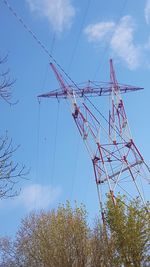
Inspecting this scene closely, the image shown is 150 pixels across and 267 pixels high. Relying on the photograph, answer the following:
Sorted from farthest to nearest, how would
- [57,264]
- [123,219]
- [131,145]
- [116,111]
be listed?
1. [116,111]
2. [131,145]
3. [123,219]
4. [57,264]

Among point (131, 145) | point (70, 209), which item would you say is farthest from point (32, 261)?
point (131, 145)

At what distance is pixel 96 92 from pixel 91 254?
12.5 m

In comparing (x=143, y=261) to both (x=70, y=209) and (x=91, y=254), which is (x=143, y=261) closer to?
(x=91, y=254)

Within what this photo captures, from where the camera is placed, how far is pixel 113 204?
76.1 feet

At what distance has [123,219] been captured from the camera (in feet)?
73.4

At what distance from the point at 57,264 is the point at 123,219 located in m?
4.26

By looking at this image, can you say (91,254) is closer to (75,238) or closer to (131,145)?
(75,238)

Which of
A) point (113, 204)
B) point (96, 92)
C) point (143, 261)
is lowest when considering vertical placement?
point (143, 261)

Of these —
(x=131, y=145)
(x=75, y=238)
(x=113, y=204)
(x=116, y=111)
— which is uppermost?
(x=116, y=111)

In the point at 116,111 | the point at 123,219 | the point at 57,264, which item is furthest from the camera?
the point at 116,111

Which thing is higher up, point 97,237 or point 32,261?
point 32,261

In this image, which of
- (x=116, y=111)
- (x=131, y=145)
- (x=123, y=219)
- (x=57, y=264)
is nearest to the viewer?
(x=57, y=264)

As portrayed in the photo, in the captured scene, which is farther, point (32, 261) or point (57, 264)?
point (32, 261)

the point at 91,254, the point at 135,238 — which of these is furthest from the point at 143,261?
the point at 91,254
